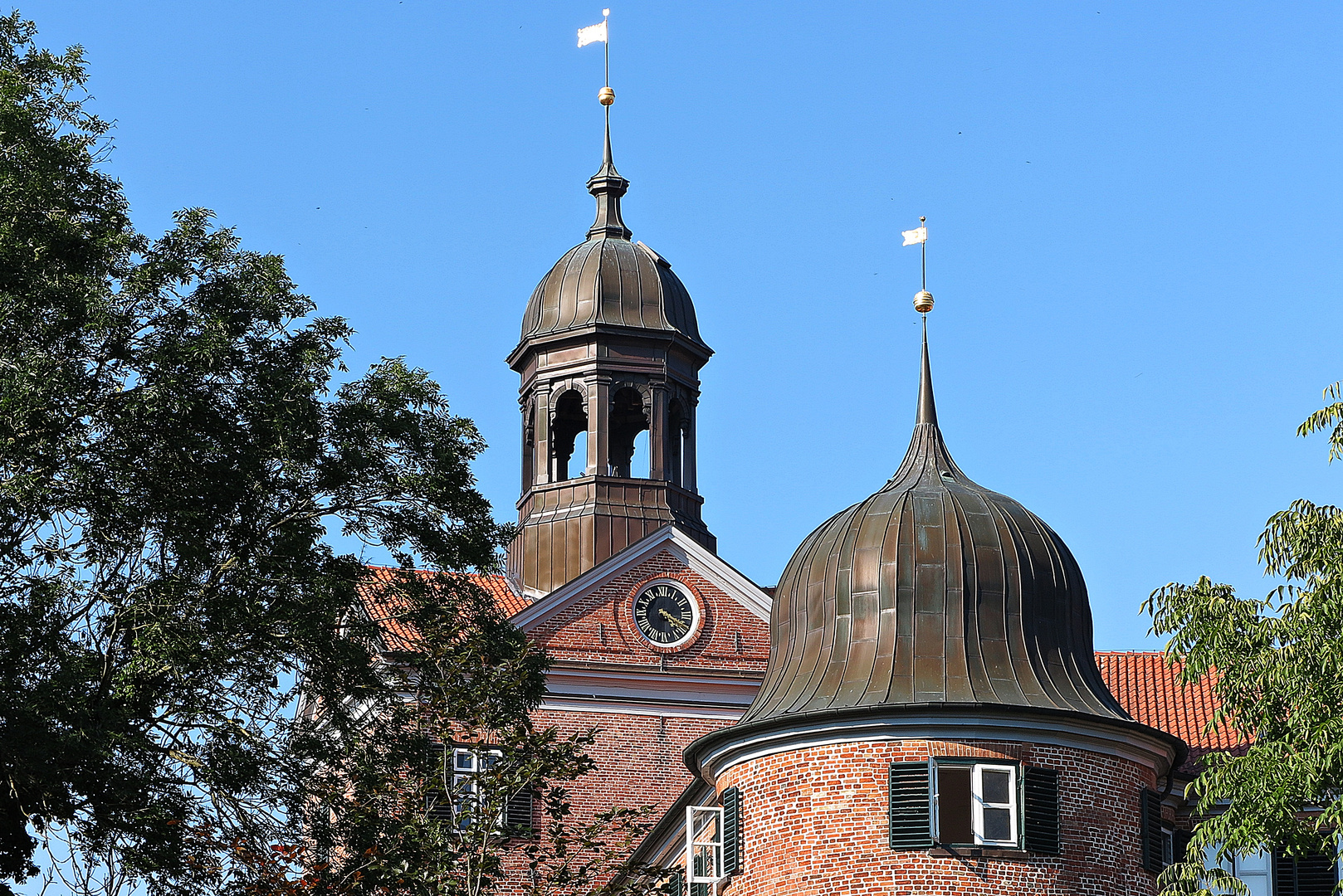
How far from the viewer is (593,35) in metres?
48.8

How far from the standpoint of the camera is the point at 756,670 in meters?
41.8

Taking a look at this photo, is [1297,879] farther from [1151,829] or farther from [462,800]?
[462,800]

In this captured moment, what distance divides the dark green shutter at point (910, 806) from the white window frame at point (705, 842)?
124 inches

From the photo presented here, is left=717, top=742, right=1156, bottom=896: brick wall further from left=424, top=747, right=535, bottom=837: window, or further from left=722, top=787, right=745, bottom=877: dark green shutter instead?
left=424, top=747, right=535, bottom=837: window

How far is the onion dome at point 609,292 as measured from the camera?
148 ft

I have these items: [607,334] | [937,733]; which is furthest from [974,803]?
[607,334]

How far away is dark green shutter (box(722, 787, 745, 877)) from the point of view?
29406 millimetres

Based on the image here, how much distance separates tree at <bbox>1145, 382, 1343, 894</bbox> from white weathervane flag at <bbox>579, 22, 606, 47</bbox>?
2797 cm

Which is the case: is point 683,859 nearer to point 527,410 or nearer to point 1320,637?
point 1320,637

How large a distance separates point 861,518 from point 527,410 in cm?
1598

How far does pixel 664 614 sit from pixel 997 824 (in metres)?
15.0

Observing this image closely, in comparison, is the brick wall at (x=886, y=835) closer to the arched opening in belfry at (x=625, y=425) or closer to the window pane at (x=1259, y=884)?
the window pane at (x=1259, y=884)

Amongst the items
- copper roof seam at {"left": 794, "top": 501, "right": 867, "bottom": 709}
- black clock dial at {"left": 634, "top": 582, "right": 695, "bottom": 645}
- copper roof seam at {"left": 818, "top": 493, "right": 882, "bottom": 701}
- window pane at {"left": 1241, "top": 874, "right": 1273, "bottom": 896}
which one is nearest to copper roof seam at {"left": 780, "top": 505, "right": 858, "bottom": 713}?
copper roof seam at {"left": 794, "top": 501, "right": 867, "bottom": 709}

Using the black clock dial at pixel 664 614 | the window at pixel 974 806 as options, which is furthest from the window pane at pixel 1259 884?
the black clock dial at pixel 664 614
